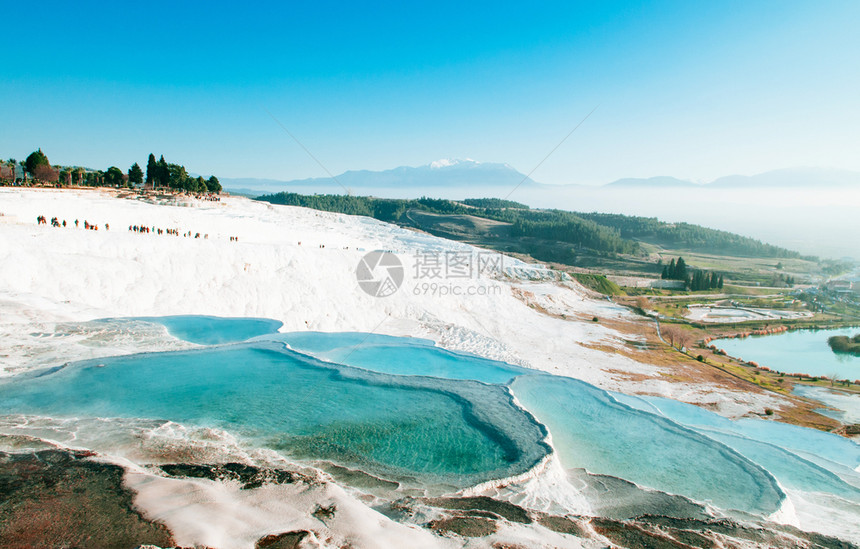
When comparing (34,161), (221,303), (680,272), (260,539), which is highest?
(34,161)

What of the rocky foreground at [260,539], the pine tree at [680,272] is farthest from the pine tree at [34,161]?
the pine tree at [680,272]

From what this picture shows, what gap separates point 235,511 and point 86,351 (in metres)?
16.2

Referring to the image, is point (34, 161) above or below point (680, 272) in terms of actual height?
above

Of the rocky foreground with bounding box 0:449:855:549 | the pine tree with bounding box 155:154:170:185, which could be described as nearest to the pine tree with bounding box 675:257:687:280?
the rocky foreground with bounding box 0:449:855:549

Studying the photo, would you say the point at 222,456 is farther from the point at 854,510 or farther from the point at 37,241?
the point at 37,241

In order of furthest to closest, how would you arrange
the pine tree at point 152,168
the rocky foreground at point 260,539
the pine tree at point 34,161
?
A: the pine tree at point 152,168
the pine tree at point 34,161
the rocky foreground at point 260,539

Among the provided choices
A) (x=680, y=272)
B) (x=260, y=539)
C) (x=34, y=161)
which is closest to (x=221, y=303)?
(x=260, y=539)

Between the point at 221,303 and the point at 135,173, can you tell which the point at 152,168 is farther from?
the point at 221,303

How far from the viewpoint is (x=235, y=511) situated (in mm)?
9117

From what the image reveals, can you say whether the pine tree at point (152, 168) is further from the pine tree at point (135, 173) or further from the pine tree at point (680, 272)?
the pine tree at point (680, 272)

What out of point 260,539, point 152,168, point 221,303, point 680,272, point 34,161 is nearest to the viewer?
point 260,539

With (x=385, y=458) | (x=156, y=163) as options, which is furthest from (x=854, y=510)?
(x=156, y=163)

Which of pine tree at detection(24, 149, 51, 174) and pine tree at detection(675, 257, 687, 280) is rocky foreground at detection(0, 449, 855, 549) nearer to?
pine tree at detection(24, 149, 51, 174)

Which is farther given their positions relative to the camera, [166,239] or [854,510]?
[166,239]
